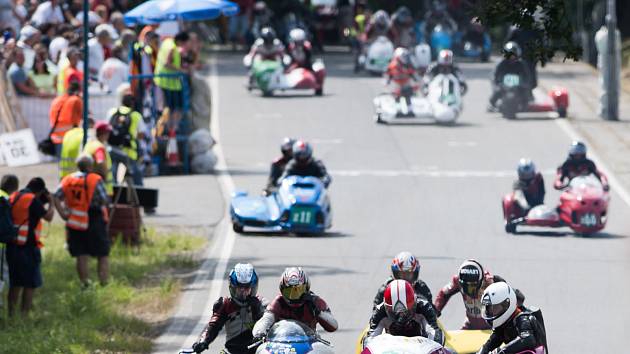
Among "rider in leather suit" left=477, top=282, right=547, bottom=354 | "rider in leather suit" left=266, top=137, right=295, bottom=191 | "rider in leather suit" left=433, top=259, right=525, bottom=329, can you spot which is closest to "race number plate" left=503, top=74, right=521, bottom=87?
"rider in leather suit" left=266, top=137, right=295, bottom=191

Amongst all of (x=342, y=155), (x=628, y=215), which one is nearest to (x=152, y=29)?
(x=342, y=155)

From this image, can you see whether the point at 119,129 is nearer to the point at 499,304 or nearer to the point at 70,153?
the point at 70,153

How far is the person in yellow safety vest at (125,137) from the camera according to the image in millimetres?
24500

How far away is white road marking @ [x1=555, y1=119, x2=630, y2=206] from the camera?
27188 millimetres

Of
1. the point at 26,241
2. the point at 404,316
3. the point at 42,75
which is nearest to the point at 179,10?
the point at 42,75

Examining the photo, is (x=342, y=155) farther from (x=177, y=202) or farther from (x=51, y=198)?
(x=51, y=198)

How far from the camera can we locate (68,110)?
82.0 ft

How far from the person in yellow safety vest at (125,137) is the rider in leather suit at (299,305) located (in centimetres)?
1097

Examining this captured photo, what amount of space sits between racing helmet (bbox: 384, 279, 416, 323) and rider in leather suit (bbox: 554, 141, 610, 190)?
10890 millimetres

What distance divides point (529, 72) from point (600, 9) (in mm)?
6740

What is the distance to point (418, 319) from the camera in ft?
44.4

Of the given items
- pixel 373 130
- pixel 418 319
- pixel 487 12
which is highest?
pixel 487 12

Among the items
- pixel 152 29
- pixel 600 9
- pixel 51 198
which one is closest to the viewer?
pixel 51 198

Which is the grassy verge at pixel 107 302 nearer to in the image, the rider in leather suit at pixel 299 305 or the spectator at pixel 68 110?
the spectator at pixel 68 110
